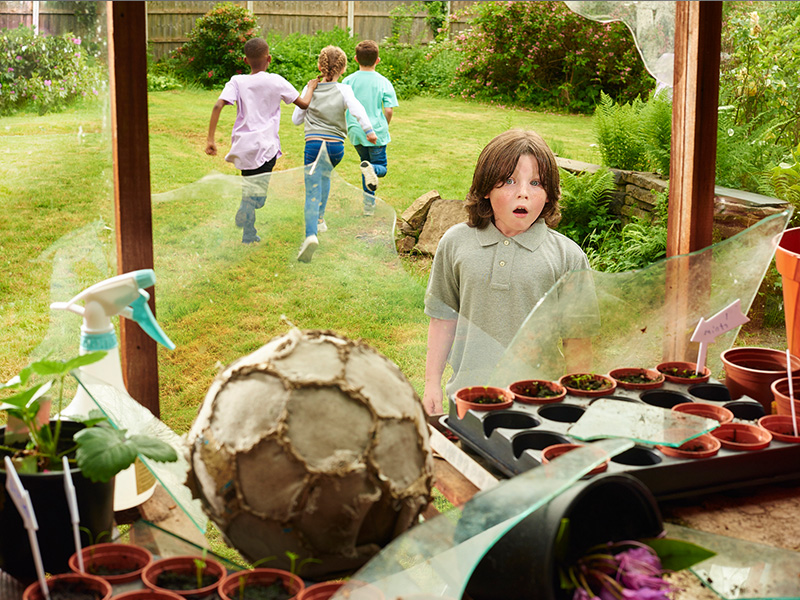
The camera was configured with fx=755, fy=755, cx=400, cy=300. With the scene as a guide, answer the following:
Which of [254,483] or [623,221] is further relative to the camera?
[623,221]

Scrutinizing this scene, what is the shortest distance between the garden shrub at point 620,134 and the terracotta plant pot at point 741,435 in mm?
2464

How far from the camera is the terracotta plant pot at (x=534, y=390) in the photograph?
1.20m

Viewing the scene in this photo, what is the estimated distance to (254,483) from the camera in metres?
0.73

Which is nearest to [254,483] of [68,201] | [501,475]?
[501,475]

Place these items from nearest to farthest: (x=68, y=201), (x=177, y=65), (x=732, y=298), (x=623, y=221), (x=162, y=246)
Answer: (x=732, y=298)
(x=68, y=201)
(x=177, y=65)
(x=162, y=246)
(x=623, y=221)

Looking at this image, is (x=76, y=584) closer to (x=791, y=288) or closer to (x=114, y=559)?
(x=114, y=559)

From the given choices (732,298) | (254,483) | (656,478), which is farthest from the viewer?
(732,298)

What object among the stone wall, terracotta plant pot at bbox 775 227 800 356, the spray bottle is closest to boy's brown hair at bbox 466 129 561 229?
terracotta plant pot at bbox 775 227 800 356

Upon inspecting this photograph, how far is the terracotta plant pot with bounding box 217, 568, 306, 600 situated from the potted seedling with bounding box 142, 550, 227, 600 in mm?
12

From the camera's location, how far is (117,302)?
0.99 m

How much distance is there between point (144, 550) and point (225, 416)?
17 cm

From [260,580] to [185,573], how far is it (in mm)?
87

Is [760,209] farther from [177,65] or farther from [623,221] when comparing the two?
[177,65]

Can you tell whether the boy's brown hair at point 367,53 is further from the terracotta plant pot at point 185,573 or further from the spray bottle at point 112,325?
the terracotta plant pot at point 185,573
